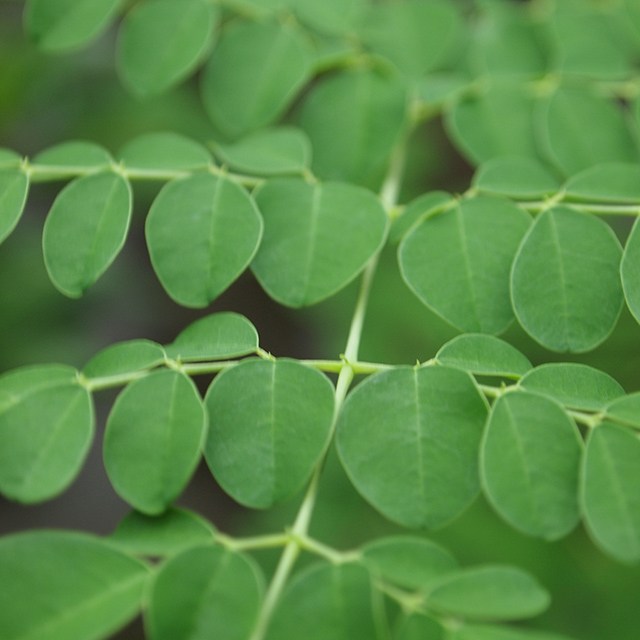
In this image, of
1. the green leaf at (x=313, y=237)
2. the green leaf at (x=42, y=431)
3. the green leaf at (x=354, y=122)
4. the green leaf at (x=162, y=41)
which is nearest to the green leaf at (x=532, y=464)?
the green leaf at (x=313, y=237)

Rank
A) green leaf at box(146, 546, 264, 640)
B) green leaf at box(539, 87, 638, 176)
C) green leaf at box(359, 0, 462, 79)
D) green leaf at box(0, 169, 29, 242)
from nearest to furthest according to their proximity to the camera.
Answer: green leaf at box(146, 546, 264, 640), green leaf at box(0, 169, 29, 242), green leaf at box(539, 87, 638, 176), green leaf at box(359, 0, 462, 79)

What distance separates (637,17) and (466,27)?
31 cm

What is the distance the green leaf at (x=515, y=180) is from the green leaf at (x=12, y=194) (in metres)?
0.54

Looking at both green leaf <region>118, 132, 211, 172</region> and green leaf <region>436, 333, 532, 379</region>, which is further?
green leaf <region>118, 132, 211, 172</region>

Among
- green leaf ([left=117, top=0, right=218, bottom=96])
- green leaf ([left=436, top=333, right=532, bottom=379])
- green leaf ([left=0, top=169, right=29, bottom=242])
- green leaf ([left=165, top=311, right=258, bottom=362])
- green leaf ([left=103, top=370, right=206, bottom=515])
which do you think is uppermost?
green leaf ([left=117, top=0, right=218, bottom=96])

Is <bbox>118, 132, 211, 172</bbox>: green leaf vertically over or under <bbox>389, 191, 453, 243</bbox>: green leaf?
over

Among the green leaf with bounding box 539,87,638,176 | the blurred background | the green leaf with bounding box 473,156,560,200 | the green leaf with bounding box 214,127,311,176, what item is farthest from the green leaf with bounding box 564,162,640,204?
the blurred background

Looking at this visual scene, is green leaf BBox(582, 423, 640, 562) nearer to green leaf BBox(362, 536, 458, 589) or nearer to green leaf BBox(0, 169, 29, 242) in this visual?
green leaf BBox(362, 536, 458, 589)

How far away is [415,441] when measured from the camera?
1.88 ft

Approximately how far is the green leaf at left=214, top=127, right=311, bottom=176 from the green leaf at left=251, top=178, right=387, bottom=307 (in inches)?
1.6

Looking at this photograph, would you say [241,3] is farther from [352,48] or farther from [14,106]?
[14,106]

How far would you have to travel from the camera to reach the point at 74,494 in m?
2.09

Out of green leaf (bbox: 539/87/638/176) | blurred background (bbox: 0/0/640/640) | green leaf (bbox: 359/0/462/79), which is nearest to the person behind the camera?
green leaf (bbox: 539/87/638/176)

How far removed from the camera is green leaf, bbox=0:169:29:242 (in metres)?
0.71
